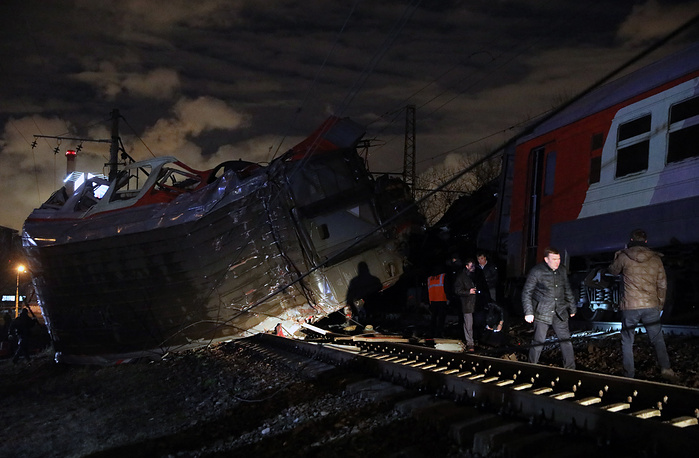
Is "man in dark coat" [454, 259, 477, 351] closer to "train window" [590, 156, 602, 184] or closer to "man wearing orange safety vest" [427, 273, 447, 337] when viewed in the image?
"man wearing orange safety vest" [427, 273, 447, 337]

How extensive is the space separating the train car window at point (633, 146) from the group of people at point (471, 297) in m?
2.64

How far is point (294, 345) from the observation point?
27.8ft

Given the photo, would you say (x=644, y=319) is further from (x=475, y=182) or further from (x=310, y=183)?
(x=475, y=182)

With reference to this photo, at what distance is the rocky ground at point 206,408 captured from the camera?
4.41 m

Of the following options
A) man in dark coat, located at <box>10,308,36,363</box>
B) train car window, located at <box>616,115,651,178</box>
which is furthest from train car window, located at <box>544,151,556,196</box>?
man in dark coat, located at <box>10,308,36,363</box>

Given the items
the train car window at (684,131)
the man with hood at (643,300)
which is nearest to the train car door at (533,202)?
the train car window at (684,131)

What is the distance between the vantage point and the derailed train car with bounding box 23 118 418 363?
8500mm

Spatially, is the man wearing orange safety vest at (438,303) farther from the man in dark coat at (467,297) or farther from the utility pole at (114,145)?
the utility pole at (114,145)

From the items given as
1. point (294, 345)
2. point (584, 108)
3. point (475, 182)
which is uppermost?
point (475, 182)

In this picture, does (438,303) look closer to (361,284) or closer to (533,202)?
(361,284)

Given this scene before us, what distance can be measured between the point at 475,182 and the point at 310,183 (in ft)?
94.2

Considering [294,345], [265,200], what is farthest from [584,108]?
[294,345]

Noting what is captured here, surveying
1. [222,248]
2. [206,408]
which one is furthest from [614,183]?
[206,408]

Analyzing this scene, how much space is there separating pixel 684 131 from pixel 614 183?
3.97 ft
